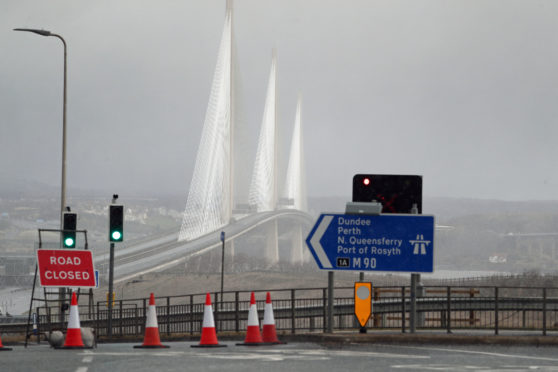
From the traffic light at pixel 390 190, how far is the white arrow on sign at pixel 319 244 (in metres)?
0.78

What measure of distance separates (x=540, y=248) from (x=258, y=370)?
16936 cm

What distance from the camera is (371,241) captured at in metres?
17.2

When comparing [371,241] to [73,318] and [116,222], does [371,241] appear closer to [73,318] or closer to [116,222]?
[73,318]

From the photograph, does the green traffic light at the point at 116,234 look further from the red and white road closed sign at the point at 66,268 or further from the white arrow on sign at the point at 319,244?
the white arrow on sign at the point at 319,244

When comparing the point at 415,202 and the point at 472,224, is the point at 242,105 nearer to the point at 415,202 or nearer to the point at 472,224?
the point at 415,202

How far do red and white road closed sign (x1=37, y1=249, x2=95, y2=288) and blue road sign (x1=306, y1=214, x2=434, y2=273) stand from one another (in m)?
4.52

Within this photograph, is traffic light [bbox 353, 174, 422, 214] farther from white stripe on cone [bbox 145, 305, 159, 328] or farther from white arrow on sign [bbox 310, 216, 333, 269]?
white stripe on cone [bbox 145, 305, 159, 328]

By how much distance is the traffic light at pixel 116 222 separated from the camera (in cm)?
2295

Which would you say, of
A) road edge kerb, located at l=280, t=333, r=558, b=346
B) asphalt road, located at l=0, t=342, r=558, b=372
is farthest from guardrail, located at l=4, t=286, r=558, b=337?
asphalt road, located at l=0, t=342, r=558, b=372

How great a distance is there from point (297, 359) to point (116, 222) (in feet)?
36.1

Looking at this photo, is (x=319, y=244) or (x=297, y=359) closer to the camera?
(x=297, y=359)

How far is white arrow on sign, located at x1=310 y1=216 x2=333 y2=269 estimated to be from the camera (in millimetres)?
17078

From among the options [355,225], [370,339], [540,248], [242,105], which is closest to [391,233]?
[355,225]

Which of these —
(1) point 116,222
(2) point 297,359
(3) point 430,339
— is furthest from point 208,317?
(1) point 116,222
